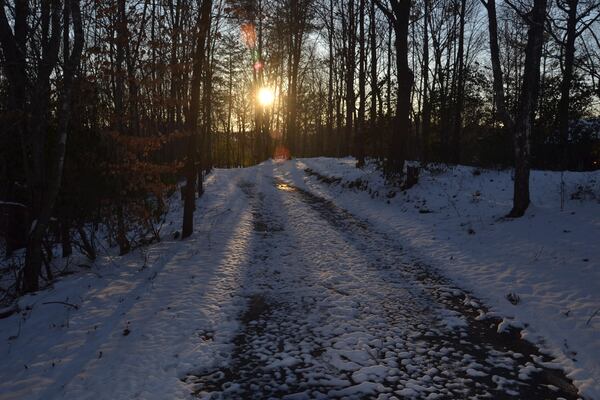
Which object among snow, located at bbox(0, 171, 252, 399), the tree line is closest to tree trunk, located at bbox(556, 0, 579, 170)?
the tree line

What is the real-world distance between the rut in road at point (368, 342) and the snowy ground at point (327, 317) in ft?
0.07

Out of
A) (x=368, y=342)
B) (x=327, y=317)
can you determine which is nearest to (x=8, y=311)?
(x=327, y=317)

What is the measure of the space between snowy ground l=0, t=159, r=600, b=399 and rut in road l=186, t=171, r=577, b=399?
21mm

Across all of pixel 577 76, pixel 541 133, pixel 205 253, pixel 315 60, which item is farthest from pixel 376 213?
pixel 315 60

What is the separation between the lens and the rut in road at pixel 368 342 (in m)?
4.23

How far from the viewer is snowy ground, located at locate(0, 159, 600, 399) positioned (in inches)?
172

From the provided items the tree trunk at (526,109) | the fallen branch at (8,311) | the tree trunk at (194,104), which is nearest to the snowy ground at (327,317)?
the fallen branch at (8,311)

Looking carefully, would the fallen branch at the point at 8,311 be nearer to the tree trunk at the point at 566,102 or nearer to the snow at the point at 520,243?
the snow at the point at 520,243

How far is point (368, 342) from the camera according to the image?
518 cm

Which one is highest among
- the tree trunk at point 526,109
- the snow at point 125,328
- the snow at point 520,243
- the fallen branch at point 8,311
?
the tree trunk at point 526,109

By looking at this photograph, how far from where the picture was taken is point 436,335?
5367 mm

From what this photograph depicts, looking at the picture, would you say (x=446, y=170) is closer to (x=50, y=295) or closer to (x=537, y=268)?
(x=537, y=268)

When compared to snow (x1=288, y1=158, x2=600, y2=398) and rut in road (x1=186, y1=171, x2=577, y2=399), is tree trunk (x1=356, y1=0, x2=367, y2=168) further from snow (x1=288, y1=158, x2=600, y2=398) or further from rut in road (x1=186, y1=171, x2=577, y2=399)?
rut in road (x1=186, y1=171, x2=577, y2=399)

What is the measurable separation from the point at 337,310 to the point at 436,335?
142 cm
